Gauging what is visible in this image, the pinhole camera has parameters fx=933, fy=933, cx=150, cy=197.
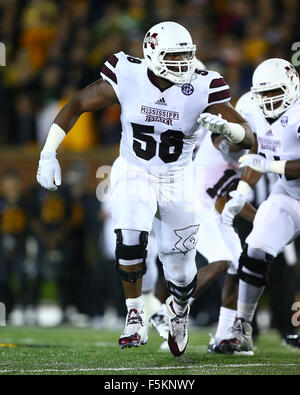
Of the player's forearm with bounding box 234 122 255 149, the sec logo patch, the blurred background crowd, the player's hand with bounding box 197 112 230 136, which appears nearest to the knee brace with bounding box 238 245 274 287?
the player's forearm with bounding box 234 122 255 149

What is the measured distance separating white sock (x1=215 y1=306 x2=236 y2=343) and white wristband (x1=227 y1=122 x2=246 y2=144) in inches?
56.5

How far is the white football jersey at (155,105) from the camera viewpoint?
5.21 m

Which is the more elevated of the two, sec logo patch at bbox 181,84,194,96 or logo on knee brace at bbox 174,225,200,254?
sec logo patch at bbox 181,84,194,96

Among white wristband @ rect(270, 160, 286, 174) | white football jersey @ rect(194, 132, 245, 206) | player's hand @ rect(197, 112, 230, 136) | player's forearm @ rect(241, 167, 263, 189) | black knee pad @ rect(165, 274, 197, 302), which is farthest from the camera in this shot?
white football jersey @ rect(194, 132, 245, 206)

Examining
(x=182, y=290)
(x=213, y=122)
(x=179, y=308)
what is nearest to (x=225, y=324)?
(x=179, y=308)

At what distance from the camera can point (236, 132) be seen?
512cm

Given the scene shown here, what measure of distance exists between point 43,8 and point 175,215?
22.2 feet

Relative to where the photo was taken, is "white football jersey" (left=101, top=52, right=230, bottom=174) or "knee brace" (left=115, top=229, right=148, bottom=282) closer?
"knee brace" (left=115, top=229, right=148, bottom=282)

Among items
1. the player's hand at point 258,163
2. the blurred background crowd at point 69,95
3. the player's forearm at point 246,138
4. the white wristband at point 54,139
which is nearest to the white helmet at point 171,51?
the player's forearm at point 246,138

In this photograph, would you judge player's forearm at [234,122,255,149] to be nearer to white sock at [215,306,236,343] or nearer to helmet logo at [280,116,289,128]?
helmet logo at [280,116,289,128]

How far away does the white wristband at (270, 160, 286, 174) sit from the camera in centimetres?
560

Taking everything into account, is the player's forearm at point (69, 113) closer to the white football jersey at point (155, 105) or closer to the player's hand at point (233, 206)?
the white football jersey at point (155, 105)

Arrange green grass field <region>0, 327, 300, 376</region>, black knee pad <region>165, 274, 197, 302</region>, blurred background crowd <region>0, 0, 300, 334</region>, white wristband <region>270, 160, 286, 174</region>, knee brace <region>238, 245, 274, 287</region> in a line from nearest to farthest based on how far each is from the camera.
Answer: green grass field <region>0, 327, 300, 376</region>, black knee pad <region>165, 274, 197, 302</region>, white wristband <region>270, 160, 286, 174</region>, knee brace <region>238, 245, 274, 287</region>, blurred background crowd <region>0, 0, 300, 334</region>

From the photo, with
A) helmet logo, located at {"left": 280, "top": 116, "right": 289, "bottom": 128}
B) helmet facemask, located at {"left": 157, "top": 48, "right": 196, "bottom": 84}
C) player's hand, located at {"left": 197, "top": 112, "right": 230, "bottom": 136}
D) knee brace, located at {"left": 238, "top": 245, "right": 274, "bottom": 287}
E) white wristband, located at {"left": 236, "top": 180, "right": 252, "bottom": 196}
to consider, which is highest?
helmet facemask, located at {"left": 157, "top": 48, "right": 196, "bottom": 84}
